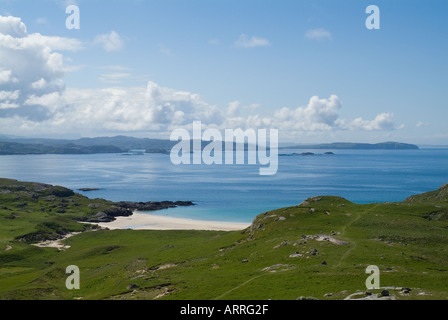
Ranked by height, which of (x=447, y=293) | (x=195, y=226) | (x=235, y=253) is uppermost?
(x=447, y=293)

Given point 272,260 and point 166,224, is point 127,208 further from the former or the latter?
point 272,260

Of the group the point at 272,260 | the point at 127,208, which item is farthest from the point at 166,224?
the point at 272,260

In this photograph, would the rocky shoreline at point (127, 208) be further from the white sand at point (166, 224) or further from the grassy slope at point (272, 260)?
the grassy slope at point (272, 260)

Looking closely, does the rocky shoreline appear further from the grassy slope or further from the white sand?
the grassy slope

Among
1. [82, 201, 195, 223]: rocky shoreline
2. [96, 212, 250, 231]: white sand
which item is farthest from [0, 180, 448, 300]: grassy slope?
[82, 201, 195, 223]: rocky shoreline

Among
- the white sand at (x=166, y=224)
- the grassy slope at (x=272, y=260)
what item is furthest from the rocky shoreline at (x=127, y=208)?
the grassy slope at (x=272, y=260)

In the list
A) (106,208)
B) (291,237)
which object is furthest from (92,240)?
(291,237)

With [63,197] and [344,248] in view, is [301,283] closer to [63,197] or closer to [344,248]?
[344,248]
